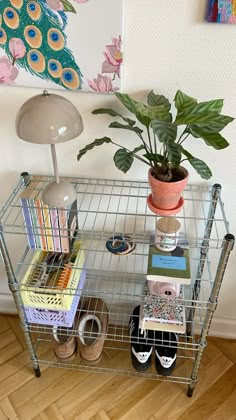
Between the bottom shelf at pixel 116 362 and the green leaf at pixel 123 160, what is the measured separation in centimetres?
86

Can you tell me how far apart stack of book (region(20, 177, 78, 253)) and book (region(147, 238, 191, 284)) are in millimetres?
271

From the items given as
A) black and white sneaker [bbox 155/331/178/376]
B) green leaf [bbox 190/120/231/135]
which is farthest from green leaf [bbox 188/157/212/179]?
black and white sneaker [bbox 155/331/178/376]

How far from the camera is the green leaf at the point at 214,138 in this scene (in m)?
0.96

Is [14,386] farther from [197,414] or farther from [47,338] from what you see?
[197,414]

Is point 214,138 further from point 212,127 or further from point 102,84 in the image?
point 102,84

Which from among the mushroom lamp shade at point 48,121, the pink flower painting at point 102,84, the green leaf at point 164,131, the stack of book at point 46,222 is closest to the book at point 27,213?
the stack of book at point 46,222

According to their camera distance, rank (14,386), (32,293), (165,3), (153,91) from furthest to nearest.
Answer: (14,386) < (32,293) < (153,91) < (165,3)

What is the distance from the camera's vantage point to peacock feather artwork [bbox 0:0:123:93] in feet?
3.32

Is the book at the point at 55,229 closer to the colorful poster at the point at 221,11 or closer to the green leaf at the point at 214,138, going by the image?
the green leaf at the point at 214,138

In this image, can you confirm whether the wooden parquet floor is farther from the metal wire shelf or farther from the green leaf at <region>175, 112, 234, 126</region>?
the green leaf at <region>175, 112, 234, 126</region>

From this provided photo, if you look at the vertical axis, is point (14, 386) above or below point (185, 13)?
below

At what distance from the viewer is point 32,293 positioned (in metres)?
1.29

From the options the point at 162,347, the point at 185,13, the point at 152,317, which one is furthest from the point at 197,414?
the point at 185,13

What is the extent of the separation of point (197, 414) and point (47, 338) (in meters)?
0.71
